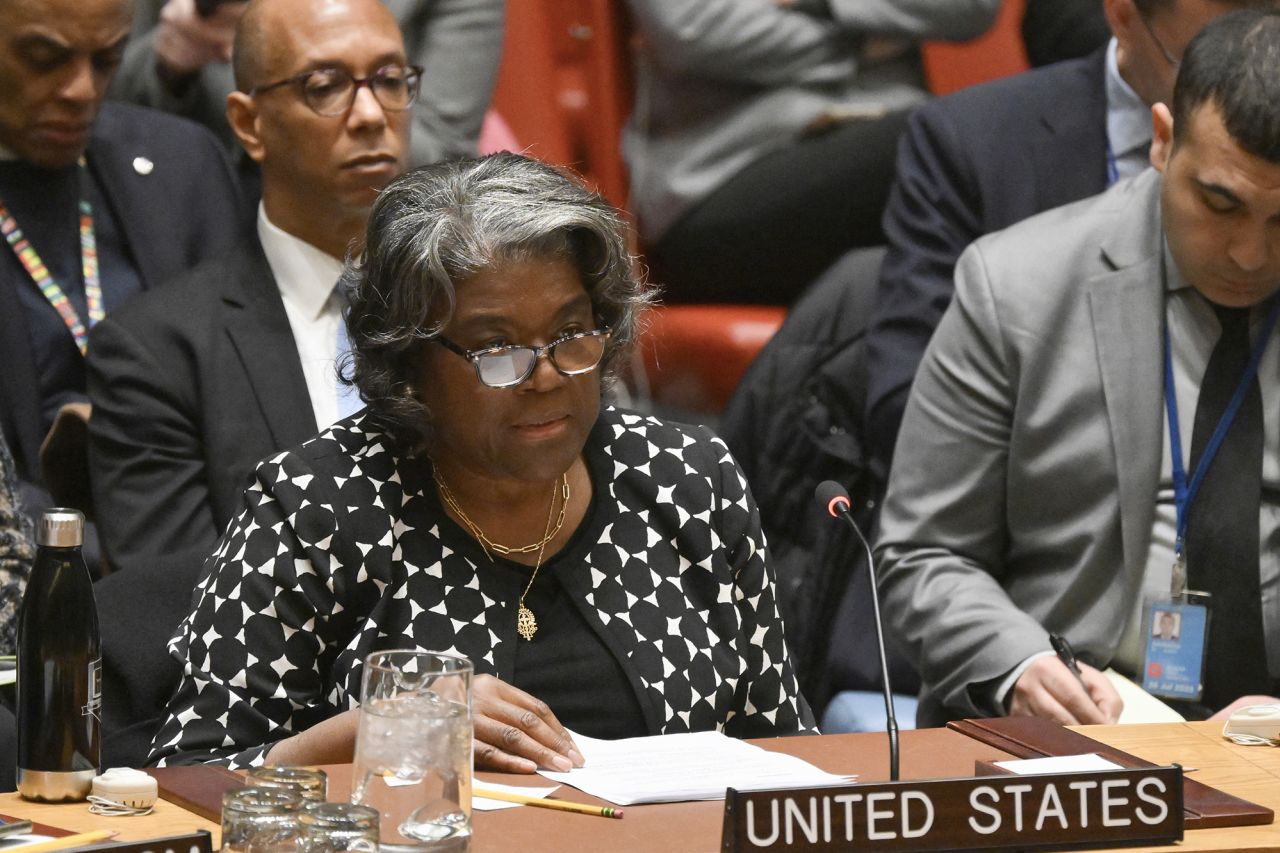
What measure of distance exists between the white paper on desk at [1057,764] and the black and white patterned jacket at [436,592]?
1.53ft

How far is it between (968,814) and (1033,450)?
135cm

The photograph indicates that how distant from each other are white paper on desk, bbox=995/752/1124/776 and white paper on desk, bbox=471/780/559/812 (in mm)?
455

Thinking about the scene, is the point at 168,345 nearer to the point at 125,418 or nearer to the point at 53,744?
the point at 125,418

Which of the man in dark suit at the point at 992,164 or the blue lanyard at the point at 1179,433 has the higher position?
the man in dark suit at the point at 992,164

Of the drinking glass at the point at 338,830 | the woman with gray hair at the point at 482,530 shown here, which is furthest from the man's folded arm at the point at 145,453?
the drinking glass at the point at 338,830

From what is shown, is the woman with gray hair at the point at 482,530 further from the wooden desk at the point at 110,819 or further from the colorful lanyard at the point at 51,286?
the colorful lanyard at the point at 51,286

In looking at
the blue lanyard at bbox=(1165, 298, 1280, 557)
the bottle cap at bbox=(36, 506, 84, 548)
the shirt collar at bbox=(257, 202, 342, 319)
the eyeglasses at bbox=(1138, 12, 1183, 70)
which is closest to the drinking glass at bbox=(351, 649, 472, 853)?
the bottle cap at bbox=(36, 506, 84, 548)

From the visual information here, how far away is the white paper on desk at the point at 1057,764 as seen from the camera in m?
1.82

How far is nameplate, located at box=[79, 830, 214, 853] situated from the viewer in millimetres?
1425

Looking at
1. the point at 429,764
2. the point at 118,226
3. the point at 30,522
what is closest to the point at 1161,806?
Result: the point at 429,764

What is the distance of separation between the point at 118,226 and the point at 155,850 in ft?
7.51

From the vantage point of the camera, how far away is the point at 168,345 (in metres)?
3.12

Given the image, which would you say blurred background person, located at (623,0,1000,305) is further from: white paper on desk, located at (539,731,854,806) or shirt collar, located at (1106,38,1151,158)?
white paper on desk, located at (539,731,854,806)

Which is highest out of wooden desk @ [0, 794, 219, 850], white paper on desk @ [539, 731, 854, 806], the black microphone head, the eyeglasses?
the eyeglasses
